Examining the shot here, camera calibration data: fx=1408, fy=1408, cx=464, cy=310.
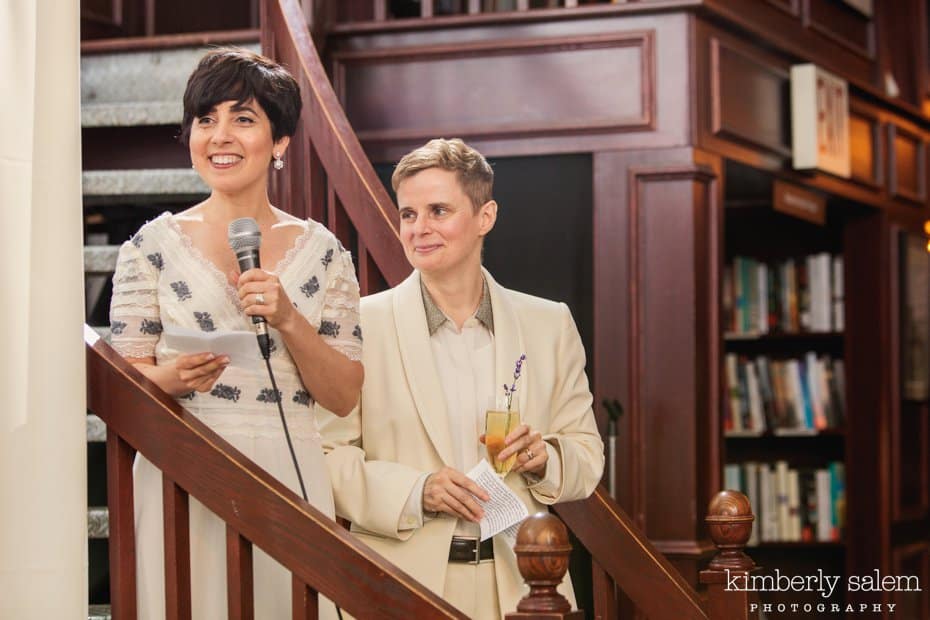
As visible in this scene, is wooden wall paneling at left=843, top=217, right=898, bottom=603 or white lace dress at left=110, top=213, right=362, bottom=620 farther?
wooden wall paneling at left=843, top=217, right=898, bottom=603

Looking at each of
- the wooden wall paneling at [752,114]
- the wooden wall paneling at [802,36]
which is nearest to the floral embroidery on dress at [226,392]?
the wooden wall paneling at [752,114]

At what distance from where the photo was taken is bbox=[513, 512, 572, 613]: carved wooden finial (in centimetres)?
191

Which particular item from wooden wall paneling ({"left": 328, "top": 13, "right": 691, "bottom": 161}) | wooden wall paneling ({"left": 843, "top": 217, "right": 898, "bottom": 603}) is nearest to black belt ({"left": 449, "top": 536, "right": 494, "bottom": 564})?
wooden wall paneling ({"left": 328, "top": 13, "right": 691, "bottom": 161})

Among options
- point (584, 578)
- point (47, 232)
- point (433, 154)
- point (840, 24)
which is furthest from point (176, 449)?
point (840, 24)

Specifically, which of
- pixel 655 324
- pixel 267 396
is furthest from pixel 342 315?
pixel 655 324

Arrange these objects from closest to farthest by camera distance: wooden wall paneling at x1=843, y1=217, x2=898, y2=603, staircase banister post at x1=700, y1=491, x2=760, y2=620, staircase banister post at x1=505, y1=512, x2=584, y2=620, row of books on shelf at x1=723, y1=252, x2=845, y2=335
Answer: staircase banister post at x1=505, y1=512, x2=584, y2=620 → staircase banister post at x1=700, y1=491, x2=760, y2=620 → wooden wall paneling at x1=843, y1=217, x2=898, y2=603 → row of books on shelf at x1=723, y1=252, x2=845, y2=335

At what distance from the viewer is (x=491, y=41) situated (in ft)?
14.5

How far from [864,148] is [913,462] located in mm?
1381

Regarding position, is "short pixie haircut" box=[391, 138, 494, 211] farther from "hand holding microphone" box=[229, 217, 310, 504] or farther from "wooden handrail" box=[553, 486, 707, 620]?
"wooden handrail" box=[553, 486, 707, 620]

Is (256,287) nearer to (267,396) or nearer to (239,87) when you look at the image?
(267,396)

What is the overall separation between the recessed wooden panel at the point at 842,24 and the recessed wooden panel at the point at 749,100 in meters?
0.37

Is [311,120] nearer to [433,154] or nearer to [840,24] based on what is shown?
[433,154]

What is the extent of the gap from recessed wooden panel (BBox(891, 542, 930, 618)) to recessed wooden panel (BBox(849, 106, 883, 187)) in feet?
4.96

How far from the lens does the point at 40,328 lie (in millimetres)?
1956
